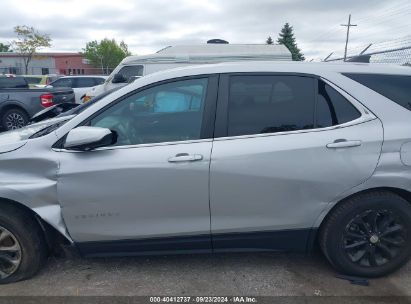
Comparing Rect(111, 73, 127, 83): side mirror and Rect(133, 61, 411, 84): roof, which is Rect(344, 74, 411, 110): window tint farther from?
Rect(111, 73, 127, 83): side mirror

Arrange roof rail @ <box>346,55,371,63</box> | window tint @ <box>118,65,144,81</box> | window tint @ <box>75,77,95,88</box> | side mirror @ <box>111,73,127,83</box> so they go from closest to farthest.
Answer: roof rail @ <box>346,55,371,63</box> < side mirror @ <box>111,73,127,83</box> < window tint @ <box>118,65,144,81</box> < window tint @ <box>75,77,95,88</box>

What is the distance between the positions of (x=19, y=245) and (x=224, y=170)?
1662 millimetres

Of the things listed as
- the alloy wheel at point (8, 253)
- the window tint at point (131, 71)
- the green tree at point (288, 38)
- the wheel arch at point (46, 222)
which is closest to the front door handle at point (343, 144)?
the wheel arch at point (46, 222)

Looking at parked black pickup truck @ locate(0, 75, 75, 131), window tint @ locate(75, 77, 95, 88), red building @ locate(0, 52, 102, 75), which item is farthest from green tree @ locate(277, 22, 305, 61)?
parked black pickup truck @ locate(0, 75, 75, 131)

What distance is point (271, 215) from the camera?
2891 mm

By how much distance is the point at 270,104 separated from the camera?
2906mm

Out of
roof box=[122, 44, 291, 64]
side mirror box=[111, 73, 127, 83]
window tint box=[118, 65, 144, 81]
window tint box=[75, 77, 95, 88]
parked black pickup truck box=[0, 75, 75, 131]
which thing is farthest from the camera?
window tint box=[75, 77, 95, 88]

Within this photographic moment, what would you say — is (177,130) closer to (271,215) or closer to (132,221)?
(132,221)

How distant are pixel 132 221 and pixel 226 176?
30.6 inches

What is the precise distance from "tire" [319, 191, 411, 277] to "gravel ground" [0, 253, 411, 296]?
153 mm

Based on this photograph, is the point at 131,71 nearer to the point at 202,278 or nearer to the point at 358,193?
the point at 202,278

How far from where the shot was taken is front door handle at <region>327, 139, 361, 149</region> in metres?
2.78

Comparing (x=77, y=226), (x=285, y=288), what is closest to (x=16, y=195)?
(x=77, y=226)

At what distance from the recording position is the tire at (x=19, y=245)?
2842mm
